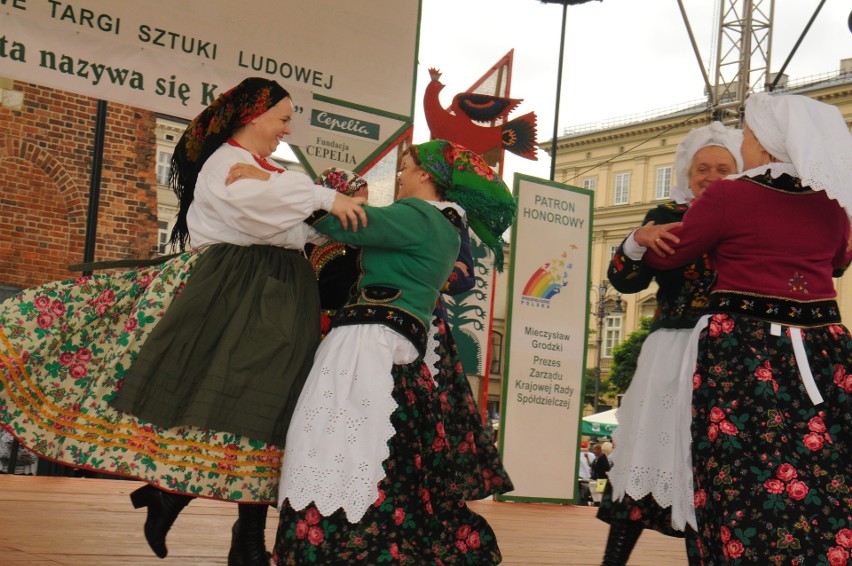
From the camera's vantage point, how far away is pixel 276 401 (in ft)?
9.08

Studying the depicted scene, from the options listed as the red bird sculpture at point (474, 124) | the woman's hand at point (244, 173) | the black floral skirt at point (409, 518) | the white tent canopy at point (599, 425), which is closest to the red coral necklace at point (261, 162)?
the woman's hand at point (244, 173)

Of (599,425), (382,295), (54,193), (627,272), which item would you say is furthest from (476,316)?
(599,425)

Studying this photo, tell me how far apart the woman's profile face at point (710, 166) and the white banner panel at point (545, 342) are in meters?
3.48

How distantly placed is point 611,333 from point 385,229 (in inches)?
1522

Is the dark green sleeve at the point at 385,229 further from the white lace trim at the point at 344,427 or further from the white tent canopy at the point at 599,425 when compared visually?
the white tent canopy at the point at 599,425

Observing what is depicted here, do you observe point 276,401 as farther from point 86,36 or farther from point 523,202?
point 523,202

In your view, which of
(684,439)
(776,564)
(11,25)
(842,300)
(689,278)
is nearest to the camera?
(776,564)

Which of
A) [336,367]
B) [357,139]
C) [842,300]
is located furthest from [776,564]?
[842,300]

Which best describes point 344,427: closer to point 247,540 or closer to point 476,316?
point 247,540

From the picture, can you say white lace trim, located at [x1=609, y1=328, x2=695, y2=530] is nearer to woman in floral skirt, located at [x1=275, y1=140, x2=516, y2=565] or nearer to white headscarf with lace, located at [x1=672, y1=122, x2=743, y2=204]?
white headscarf with lace, located at [x1=672, y1=122, x2=743, y2=204]

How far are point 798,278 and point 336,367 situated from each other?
128 cm

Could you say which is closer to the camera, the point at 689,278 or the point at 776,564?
the point at 776,564

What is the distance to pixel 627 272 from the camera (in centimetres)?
328

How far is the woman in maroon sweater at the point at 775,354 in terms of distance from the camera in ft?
7.97
